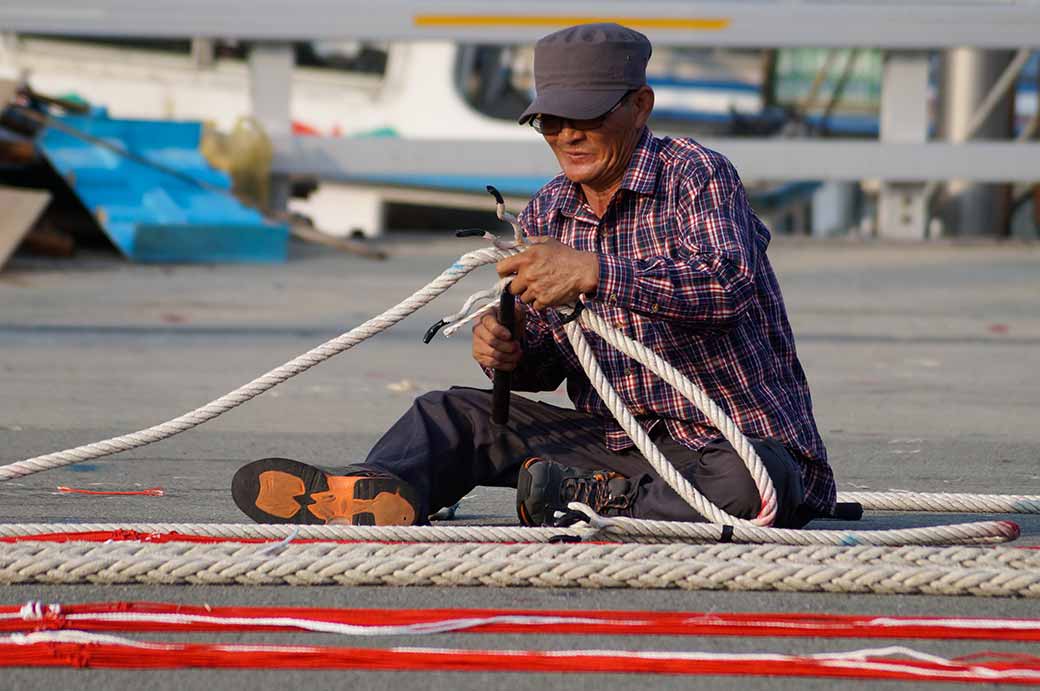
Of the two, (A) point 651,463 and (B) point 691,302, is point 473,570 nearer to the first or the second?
(A) point 651,463

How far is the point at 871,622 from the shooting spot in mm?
2342

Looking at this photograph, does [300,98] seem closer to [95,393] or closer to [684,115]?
[684,115]

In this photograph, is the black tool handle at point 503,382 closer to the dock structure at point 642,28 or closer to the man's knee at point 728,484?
the man's knee at point 728,484

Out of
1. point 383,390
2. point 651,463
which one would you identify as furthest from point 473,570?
point 383,390

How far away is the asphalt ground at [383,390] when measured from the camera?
2471mm

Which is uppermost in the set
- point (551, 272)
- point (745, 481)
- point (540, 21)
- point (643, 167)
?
point (540, 21)

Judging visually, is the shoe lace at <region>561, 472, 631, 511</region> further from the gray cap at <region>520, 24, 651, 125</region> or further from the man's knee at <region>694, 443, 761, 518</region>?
the gray cap at <region>520, 24, 651, 125</region>

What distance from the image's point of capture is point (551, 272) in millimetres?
2760

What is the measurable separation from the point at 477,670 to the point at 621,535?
2.65 feet

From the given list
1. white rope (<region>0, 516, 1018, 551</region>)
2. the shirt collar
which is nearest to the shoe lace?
white rope (<region>0, 516, 1018, 551</region>)

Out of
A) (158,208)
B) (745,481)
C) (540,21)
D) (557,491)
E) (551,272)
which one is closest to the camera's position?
(551,272)

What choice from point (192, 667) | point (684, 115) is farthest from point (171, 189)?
point (684, 115)

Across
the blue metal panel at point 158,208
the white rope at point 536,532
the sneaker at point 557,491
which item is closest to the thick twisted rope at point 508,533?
the white rope at point 536,532

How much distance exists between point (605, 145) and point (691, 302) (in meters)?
0.39
